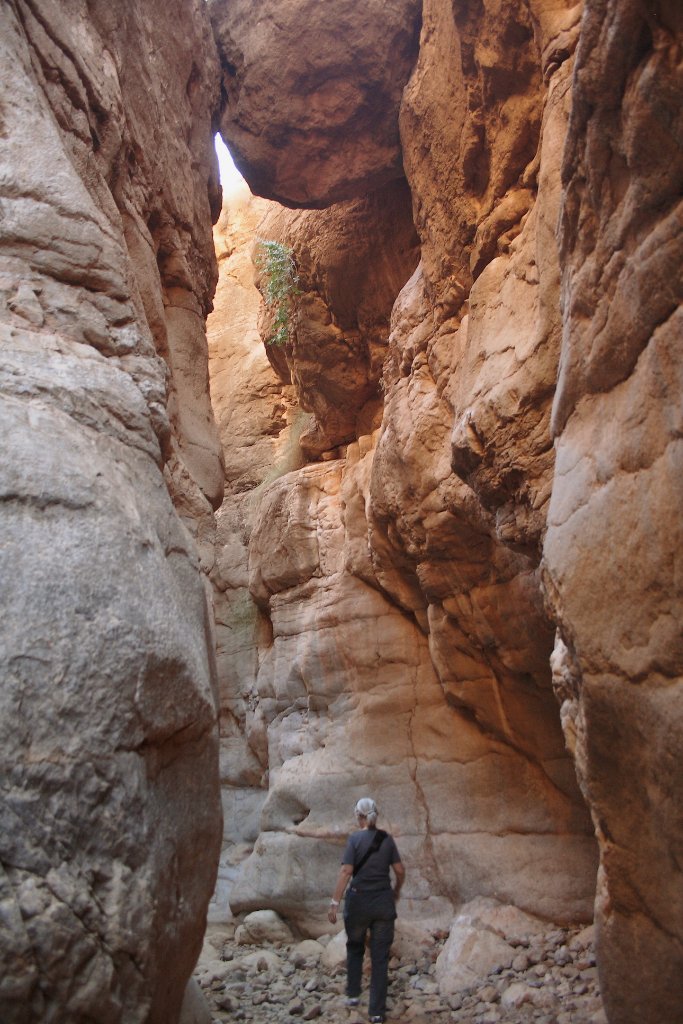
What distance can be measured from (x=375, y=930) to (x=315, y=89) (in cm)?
777

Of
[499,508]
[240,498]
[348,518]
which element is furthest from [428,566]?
[240,498]

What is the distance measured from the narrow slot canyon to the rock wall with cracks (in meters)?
0.03

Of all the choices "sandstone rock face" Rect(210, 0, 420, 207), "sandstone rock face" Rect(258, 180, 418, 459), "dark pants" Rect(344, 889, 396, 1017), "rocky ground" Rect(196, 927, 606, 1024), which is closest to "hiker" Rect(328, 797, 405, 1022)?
"dark pants" Rect(344, 889, 396, 1017)

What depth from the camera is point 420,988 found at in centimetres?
650

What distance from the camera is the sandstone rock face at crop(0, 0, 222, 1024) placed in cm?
280

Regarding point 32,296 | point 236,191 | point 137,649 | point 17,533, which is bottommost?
point 137,649

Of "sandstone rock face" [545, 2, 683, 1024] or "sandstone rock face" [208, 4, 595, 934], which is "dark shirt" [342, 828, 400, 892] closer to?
"sandstone rock face" [545, 2, 683, 1024]

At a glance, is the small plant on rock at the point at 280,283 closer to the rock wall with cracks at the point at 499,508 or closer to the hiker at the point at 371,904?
the rock wall with cracks at the point at 499,508

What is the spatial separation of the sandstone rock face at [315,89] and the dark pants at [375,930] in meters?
6.93

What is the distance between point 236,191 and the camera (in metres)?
18.7

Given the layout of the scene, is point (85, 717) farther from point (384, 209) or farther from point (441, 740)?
point (384, 209)

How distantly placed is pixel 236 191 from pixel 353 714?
42.7 ft

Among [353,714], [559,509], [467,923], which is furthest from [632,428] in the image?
[353,714]

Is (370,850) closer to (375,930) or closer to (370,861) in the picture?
(370,861)
